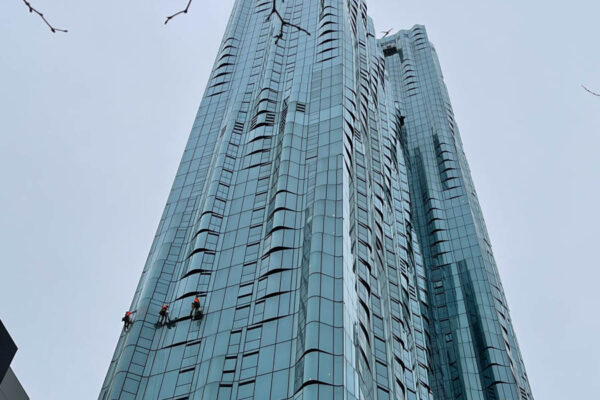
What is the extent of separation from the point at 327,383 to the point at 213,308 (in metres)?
20.0

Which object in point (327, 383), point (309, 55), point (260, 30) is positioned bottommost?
point (327, 383)

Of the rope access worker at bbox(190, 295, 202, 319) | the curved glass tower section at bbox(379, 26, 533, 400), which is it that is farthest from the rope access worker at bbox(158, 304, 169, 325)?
the curved glass tower section at bbox(379, 26, 533, 400)

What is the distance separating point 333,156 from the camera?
80438mm

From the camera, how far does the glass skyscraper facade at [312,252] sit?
60.6 meters

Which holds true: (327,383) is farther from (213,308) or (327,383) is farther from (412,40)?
(412,40)

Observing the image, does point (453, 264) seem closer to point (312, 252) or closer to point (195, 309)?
point (312, 252)

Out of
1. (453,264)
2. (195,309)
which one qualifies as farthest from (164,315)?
(453,264)

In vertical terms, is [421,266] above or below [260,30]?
below

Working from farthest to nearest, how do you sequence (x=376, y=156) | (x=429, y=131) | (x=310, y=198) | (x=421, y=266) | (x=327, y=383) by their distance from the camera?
(x=429, y=131), (x=421, y=266), (x=376, y=156), (x=310, y=198), (x=327, y=383)

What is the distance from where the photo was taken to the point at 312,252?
6575 centimetres

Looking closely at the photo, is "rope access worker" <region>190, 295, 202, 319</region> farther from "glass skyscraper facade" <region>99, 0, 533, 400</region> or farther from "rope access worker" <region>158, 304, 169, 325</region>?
"rope access worker" <region>158, 304, 169, 325</region>

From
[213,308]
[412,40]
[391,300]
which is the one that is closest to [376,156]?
[391,300]

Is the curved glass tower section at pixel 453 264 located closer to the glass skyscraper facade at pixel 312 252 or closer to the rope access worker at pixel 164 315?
the glass skyscraper facade at pixel 312 252

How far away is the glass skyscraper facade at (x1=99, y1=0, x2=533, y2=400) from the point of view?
60562 millimetres
